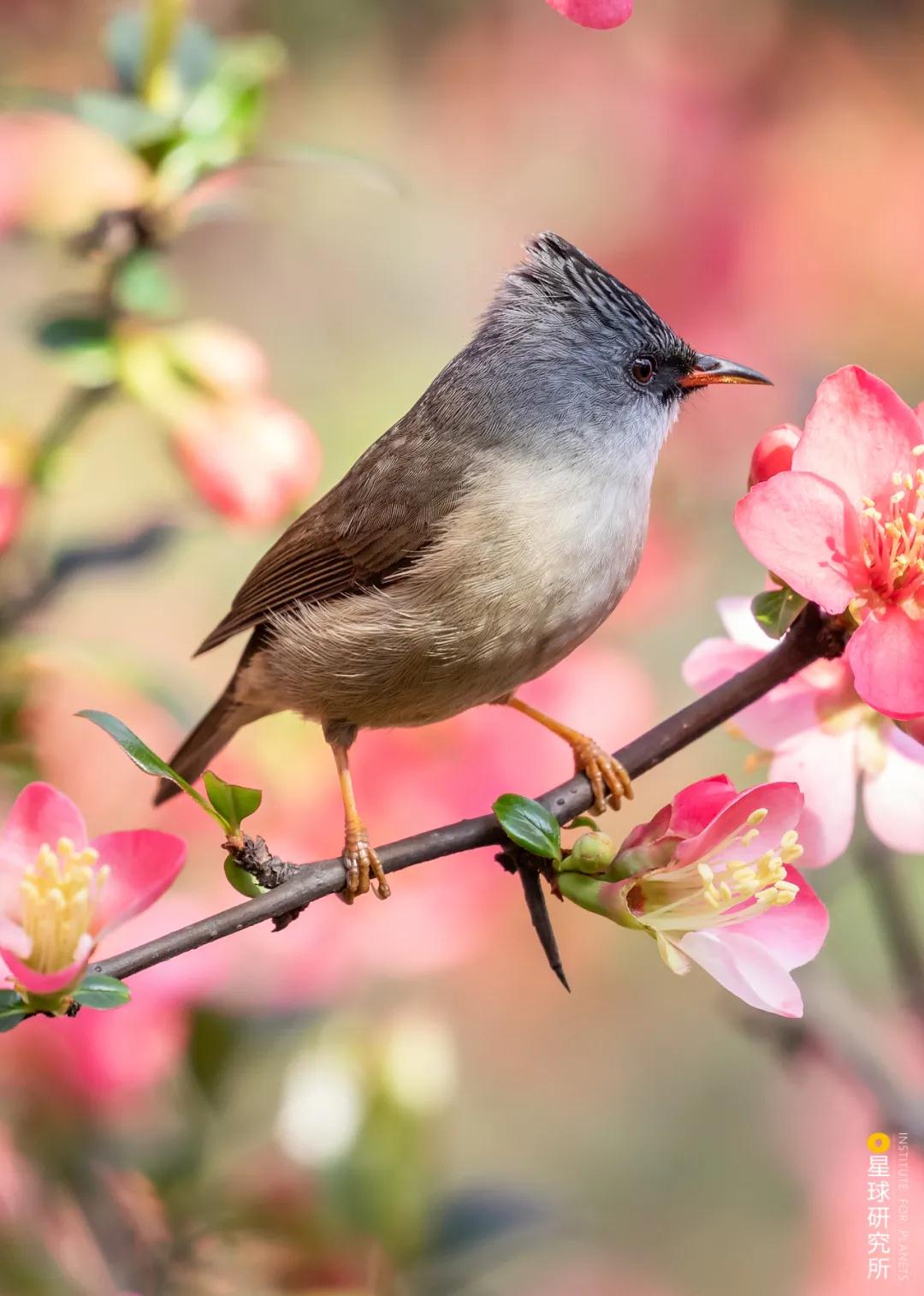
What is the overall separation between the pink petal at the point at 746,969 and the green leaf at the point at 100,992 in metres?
0.44

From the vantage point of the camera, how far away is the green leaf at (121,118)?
160cm

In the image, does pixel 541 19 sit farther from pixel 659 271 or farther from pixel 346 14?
pixel 659 271

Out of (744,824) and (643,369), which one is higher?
(643,369)

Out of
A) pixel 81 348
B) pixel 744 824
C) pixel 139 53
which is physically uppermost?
pixel 139 53

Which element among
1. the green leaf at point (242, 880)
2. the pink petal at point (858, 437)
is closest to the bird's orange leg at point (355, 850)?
the green leaf at point (242, 880)

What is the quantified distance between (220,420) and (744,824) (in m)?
0.98

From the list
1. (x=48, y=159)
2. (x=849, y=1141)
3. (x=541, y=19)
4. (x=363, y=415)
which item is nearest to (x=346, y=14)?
(x=541, y=19)

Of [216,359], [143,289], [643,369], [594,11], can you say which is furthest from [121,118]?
[594,11]

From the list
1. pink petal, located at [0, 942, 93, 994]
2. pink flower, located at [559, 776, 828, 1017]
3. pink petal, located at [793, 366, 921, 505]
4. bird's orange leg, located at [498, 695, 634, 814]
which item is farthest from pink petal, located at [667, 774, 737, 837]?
pink petal, located at [0, 942, 93, 994]

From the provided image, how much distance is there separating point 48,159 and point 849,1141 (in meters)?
2.46

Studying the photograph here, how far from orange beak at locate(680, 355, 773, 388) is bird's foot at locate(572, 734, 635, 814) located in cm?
51

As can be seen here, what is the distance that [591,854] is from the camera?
116 cm

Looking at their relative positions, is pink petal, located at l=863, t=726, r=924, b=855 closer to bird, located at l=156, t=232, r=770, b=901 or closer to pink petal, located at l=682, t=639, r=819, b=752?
pink petal, located at l=682, t=639, r=819, b=752

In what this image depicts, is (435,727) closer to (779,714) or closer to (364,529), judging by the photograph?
(364,529)
